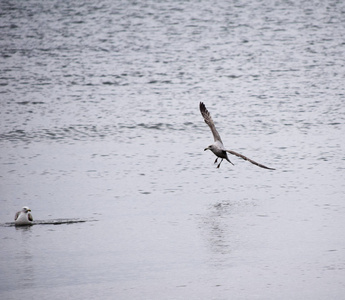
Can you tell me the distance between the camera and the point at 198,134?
15.5 metres

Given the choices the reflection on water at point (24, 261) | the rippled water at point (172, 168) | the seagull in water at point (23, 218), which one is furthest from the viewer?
Answer: the seagull in water at point (23, 218)

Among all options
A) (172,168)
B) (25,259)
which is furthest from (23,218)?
(172,168)

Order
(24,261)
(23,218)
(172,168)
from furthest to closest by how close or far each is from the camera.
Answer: (172,168)
(23,218)
(24,261)

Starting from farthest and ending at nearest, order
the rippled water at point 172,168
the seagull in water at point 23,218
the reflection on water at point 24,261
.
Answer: the seagull in water at point 23,218 < the rippled water at point 172,168 < the reflection on water at point 24,261

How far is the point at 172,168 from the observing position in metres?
12.7

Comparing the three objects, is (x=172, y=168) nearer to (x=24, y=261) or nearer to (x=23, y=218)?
(x=23, y=218)

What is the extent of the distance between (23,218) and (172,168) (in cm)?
374

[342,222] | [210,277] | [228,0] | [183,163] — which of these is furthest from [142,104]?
[228,0]

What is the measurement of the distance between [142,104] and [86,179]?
21.3ft

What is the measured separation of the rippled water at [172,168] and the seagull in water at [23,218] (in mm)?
104

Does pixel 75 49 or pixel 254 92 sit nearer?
pixel 254 92

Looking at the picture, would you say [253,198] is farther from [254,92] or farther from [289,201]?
[254,92]

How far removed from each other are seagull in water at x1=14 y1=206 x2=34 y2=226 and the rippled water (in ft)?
0.34

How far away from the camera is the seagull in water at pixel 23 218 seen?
31.4ft
